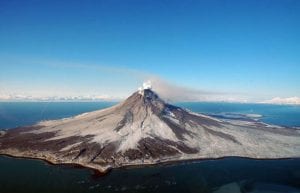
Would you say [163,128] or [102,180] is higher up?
[163,128]

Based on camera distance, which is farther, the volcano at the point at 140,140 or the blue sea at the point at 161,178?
the volcano at the point at 140,140

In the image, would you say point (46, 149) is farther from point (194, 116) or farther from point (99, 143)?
point (194, 116)

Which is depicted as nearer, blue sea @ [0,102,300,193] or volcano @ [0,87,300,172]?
blue sea @ [0,102,300,193]

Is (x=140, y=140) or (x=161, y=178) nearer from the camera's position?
(x=161, y=178)

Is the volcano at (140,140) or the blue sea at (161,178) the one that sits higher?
the volcano at (140,140)

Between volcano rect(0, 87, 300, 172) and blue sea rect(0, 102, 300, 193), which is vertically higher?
volcano rect(0, 87, 300, 172)

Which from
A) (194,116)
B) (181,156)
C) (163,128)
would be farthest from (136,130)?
(194,116)

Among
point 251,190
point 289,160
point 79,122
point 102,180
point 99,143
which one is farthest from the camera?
point 79,122

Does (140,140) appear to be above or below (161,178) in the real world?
above
